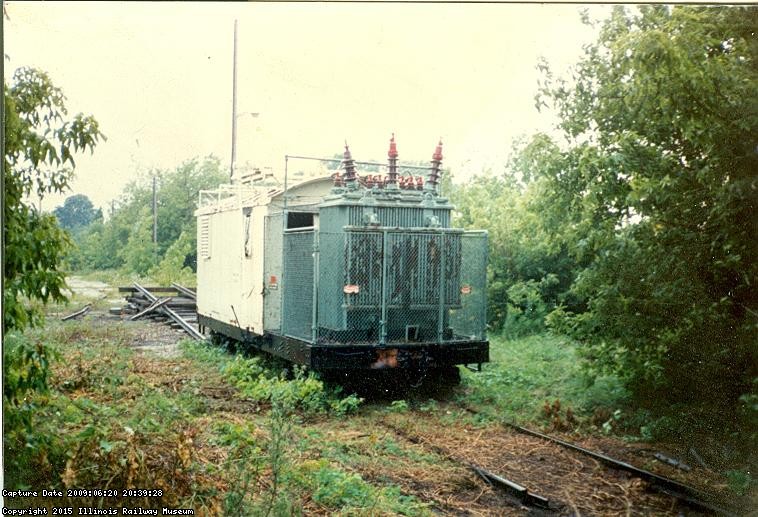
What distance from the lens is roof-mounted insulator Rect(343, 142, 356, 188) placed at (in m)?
6.04

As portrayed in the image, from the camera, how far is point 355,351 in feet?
22.9

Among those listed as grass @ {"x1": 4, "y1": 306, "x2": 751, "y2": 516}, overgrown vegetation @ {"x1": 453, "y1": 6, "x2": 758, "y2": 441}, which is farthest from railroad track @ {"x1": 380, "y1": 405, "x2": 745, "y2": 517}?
overgrown vegetation @ {"x1": 453, "y1": 6, "x2": 758, "y2": 441}

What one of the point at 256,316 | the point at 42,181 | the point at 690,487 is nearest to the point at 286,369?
the point at 256,316

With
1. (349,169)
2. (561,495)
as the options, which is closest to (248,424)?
(561,495)

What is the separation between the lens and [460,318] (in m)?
7.79

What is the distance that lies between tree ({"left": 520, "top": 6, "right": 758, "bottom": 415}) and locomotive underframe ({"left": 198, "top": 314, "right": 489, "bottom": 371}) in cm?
115

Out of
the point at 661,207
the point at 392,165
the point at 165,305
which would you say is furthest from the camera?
the point at 392,165

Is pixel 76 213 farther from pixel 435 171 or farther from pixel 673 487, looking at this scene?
pixel 673 487

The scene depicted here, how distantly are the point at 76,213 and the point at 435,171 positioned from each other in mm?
3587

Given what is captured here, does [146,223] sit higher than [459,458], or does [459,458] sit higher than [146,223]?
[146,223]

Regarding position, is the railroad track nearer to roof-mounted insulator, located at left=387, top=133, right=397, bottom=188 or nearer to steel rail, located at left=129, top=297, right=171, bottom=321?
roof-mounted insulator, located at left=387, top=133, right=397, bottom=188

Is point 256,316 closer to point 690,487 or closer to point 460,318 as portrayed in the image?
point 460,318

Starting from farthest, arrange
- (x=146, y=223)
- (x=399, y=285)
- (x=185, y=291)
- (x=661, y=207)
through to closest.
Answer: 1. (x=399, y=285)
2. (x=185, y=291)
3. (x=661, y=207)
4. (x=146, y=223)

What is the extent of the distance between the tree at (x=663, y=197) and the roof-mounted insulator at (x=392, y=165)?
50.3 inches
